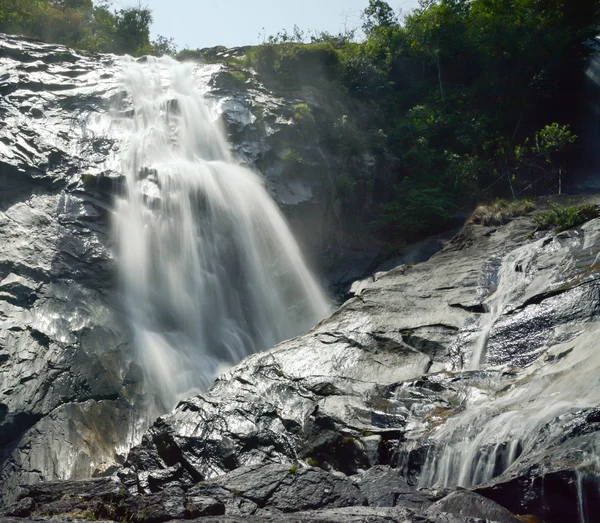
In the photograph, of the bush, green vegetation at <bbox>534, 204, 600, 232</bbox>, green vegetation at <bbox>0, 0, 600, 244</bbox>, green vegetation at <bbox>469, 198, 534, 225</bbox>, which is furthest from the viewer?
green vegetation at <bbox>0, 0, 600, 244</bbox>

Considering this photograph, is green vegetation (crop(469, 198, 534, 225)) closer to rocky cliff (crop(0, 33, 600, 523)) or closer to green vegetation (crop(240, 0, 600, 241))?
rocky cliff (crop(0, 33, 600, 523))

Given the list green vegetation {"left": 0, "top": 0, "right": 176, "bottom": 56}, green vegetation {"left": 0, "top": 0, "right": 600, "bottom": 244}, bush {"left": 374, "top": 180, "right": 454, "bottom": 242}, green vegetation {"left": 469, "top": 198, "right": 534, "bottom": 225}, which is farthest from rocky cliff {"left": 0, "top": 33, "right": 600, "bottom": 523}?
green vegetation {"left": 0, "top": 0, "right": 176, "bottom": 56}

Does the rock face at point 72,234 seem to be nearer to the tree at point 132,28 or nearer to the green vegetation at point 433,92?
the green vegetation at point 433,92

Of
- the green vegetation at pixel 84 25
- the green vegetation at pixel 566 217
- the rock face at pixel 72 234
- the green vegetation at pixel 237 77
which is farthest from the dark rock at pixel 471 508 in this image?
the green vegetation at pixel 84 25

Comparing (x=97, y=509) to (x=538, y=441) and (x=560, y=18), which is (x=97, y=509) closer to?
(x=538, y=441)

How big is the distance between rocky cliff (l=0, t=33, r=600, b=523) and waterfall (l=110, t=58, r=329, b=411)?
26.1 inches

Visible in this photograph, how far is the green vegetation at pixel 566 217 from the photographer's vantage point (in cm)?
1458

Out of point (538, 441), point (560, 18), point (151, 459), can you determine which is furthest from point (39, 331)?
point (560, 18)

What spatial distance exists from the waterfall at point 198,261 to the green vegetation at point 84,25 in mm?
9398

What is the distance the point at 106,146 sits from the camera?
1941cm

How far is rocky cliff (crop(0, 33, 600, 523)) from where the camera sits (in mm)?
7445

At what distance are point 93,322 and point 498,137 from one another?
628 inches

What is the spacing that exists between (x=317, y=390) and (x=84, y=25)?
2369 centimetres

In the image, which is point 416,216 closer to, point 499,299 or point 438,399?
point 499,299
